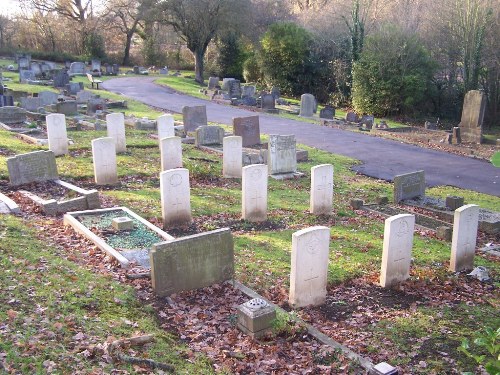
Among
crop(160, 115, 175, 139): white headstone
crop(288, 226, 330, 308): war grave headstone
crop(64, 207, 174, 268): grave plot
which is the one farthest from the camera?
crop(160, 115, 175, 139): white headstone

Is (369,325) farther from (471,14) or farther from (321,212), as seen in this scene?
(471,14)

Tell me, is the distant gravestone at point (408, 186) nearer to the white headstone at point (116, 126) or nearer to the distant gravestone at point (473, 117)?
the white headstone at point (116, 126)

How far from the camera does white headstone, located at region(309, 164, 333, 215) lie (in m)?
12.0

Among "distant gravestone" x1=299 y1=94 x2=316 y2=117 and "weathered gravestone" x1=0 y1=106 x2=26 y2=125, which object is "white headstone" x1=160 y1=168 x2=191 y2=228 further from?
"distant gravestone" x1=299 y1=94 x2=316 y2=117

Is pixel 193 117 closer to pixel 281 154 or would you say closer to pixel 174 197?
pixel 281 154

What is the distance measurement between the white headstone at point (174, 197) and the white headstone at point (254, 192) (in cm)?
124

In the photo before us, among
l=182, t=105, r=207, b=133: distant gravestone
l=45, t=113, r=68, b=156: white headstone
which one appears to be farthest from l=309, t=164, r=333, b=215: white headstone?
l=182, t=105, r=207, b=133: distant gravestone

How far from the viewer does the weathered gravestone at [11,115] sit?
67.4 feet

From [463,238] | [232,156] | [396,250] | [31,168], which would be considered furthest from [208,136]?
[396,250]

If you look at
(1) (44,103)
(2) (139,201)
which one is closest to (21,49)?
(1) (44,103)

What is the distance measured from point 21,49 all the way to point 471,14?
44.8m

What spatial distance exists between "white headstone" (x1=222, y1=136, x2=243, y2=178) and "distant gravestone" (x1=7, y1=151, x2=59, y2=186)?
4.50 metres

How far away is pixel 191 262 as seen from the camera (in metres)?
7.61

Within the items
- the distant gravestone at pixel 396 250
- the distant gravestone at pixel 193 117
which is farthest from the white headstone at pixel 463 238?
the distant gravestone at pixel 193 117
